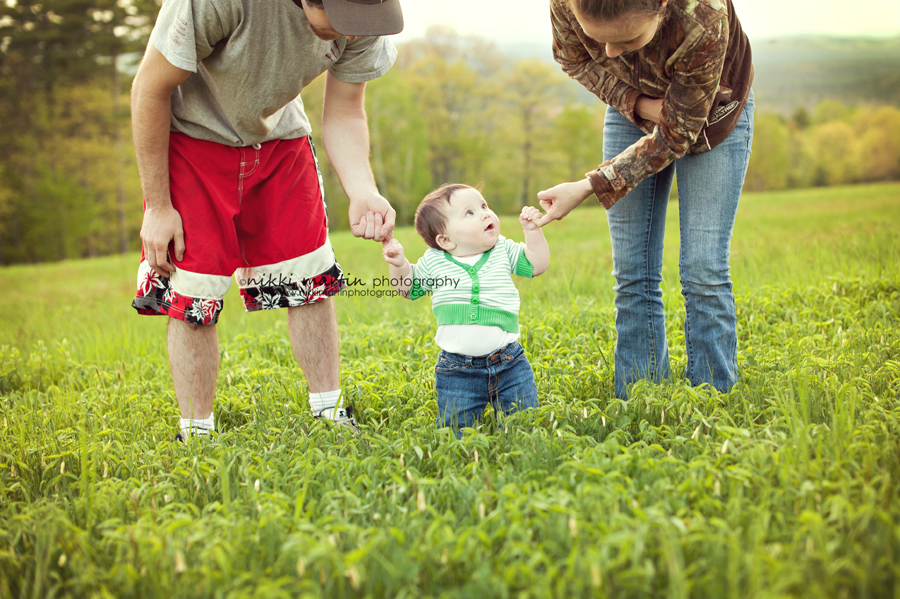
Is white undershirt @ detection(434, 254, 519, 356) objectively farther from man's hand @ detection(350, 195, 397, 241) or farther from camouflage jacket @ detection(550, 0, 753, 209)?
camouflage jacket @ detection(550, 0, 753, 209)

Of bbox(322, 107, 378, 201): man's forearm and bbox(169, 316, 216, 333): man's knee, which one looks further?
bbox(322, 107, 378, 201): man's forearm

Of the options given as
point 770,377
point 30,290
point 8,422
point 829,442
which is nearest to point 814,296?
point 770,377

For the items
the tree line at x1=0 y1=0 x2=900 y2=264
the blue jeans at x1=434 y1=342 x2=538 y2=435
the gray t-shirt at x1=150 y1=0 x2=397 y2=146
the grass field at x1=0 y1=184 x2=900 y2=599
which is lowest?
the grass field at x1=0 y1=184 x2=900 y2=599

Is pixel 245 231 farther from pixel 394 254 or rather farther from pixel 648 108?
pixel 648 108

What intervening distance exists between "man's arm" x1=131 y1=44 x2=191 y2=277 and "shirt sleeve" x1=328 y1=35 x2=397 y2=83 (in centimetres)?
82

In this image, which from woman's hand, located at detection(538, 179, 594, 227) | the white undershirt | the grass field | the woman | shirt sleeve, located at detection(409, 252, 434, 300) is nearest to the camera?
the grass field

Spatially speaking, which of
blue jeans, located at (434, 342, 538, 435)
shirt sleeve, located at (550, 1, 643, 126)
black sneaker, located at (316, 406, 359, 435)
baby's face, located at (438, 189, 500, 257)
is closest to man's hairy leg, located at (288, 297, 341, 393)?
black sneaker, located at (316, 406, 359, 435)

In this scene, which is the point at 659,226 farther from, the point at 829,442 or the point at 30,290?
the point at 30,290

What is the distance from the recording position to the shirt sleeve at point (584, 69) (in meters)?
→ 2.77

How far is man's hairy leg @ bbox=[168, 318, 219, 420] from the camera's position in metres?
2.82

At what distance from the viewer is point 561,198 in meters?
2.66

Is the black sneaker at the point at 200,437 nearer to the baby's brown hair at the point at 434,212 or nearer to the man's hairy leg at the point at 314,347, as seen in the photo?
the man's hairy leg at the point at 314,347

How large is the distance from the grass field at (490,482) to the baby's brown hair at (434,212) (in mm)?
895

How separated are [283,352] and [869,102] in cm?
5971
